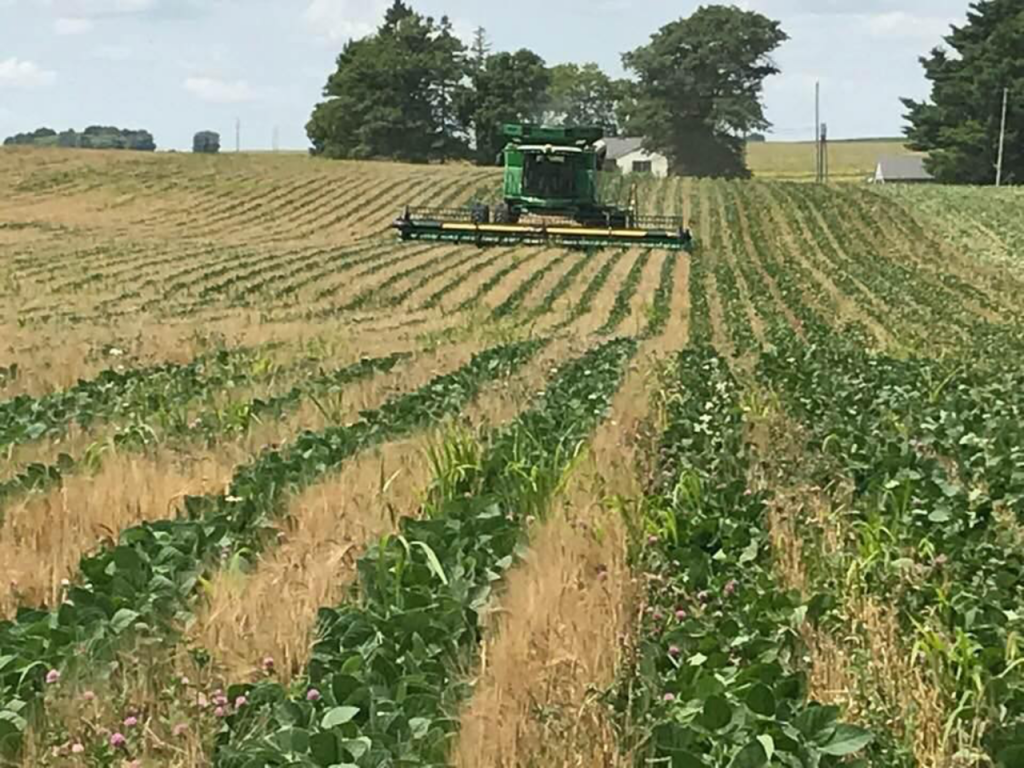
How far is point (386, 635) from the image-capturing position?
13.8 ft

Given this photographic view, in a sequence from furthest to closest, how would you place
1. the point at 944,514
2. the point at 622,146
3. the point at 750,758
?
1. the point at 622,146
2. the point at 944,514
3. the point at 750,758

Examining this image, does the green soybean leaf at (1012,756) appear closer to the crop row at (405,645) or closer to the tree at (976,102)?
the crop row at (405,645)

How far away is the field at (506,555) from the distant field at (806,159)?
3473 inches

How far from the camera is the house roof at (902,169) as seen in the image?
8894cm

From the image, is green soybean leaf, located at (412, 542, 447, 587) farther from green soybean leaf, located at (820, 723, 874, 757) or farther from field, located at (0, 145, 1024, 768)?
green soybean leaf, located at (820, 723, 874, 757)

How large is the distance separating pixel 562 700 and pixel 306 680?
75cm

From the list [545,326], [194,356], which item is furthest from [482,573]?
[545,326]

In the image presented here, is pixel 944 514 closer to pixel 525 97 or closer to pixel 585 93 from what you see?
pixel 525 97

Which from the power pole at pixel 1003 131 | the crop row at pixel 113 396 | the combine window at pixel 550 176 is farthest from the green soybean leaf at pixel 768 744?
the power pole at pixel 1003 131

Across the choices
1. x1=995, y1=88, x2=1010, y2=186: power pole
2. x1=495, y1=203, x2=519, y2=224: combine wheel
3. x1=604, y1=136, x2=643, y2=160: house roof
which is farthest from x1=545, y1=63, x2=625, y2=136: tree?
x1=495, y1=203, x2=519, y2=224: combine wheel

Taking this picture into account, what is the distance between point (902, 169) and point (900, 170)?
0.28 m

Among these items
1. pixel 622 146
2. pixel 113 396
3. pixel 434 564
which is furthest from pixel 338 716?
pixel 622 146

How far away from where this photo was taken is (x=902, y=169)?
297 feet

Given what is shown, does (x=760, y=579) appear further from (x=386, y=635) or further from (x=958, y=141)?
(x=958, y=141)
